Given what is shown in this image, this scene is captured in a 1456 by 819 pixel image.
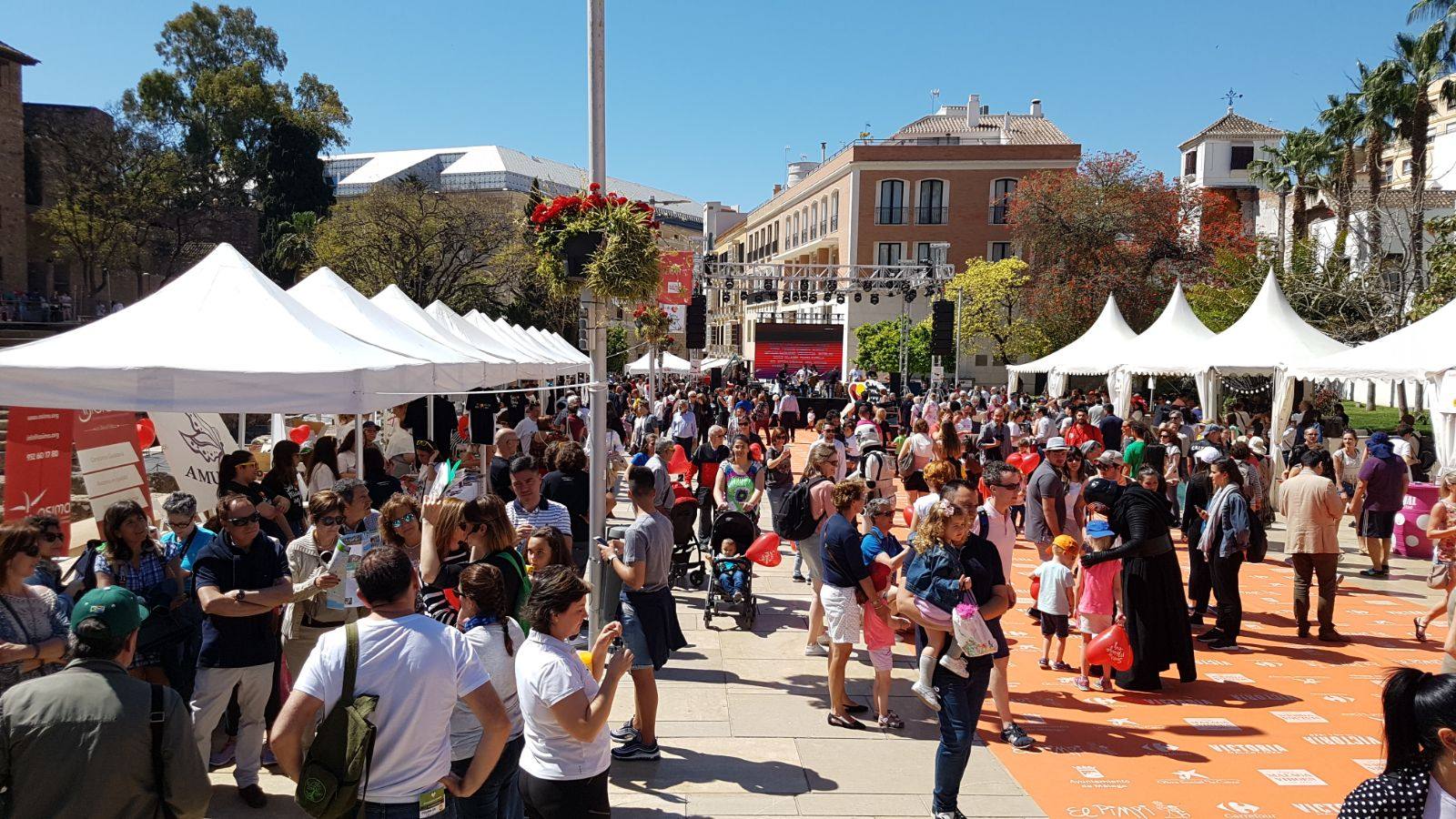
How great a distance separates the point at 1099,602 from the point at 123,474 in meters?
8.02

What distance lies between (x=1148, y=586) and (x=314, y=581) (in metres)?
5.62

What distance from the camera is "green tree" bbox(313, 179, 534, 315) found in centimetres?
2920

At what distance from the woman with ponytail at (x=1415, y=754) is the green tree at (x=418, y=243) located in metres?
27.0

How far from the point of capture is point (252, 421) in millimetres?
22203

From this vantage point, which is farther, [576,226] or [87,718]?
[576,226]

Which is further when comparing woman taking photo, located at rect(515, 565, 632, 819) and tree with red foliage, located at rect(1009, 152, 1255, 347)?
tree with red foliage, located at rect(1009, 152, 1255, 347)

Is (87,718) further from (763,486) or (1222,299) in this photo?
(1222,299)

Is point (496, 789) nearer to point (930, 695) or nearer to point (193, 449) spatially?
point (930, 695)

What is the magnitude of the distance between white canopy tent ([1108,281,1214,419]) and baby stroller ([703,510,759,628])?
522 inches

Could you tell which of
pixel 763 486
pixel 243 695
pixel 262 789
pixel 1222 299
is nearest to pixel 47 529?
pixel 243 695

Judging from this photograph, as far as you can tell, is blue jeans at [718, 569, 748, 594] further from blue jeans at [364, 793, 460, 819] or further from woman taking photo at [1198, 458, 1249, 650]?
blue jeans at [364, 793, 460, 819]

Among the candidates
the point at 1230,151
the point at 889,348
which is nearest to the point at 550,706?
the point at 889,348

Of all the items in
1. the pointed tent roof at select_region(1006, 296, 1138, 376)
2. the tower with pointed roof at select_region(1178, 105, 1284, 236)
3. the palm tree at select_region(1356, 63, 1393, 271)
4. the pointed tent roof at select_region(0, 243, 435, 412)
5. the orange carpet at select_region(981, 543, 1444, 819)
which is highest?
the tower with pointed roof at select_region(1178, 105, 1284, 236)

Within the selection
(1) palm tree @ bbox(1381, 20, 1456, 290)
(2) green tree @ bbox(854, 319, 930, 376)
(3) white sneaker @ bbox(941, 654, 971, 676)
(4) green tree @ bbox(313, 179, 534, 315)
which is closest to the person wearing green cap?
(3) white sneaker @ bbox(941, 654, 971, 676)
